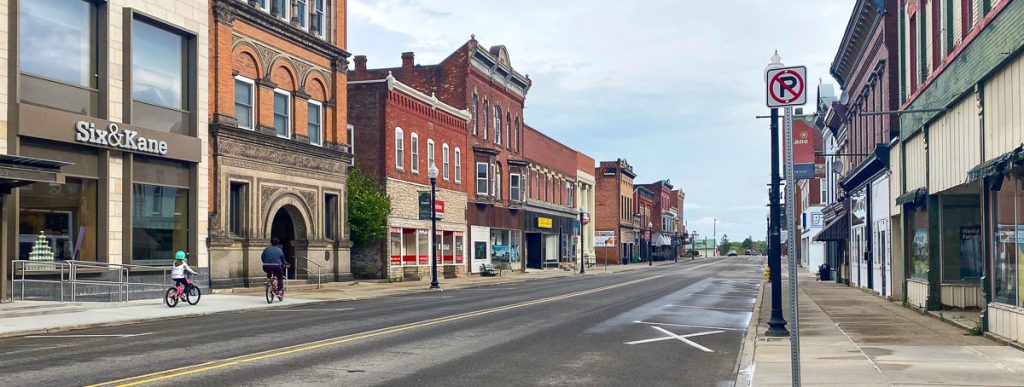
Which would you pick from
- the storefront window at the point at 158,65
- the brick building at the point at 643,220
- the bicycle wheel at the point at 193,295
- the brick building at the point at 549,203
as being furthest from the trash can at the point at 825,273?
the brick building at the point at 643,220

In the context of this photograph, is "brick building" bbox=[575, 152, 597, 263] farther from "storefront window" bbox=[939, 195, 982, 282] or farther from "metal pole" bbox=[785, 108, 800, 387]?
"metal pole" bbox=[785, 108, 800, 387]

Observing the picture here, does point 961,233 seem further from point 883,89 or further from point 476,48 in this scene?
point 476,48

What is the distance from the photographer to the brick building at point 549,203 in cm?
6662

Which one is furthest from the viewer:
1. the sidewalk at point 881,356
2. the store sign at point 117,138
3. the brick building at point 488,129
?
the brick building at point 488,129

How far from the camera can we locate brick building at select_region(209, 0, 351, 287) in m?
31.0

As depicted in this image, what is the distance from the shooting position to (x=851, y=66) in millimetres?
39500

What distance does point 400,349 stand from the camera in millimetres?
13859

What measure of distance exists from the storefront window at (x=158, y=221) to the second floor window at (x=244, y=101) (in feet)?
13.2

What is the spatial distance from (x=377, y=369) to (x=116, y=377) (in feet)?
9.64

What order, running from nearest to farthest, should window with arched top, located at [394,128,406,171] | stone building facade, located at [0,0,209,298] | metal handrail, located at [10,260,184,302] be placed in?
metal handrail, located at [10,260,184,302] < stone building facade, located at [0,0,209,298] < window with arched top, located at [394,128,406,171]

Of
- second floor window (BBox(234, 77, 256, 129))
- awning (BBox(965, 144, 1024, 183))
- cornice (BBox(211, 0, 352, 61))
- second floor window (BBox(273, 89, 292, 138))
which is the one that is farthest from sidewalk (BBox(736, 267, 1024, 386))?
second floor window (BBox(273, 89, 292, 138))

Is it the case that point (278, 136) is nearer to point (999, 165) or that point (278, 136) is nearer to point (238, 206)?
point (238, 206)

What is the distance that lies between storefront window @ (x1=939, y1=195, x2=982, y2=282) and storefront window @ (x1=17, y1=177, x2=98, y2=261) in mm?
21332

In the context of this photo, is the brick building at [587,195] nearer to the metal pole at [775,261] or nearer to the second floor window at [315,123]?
the second floor window at [315,123]
